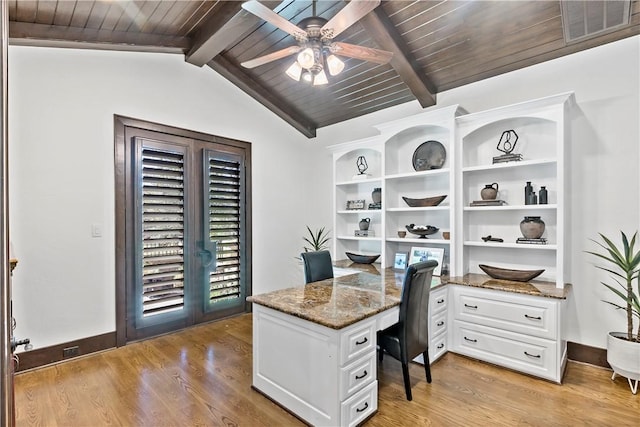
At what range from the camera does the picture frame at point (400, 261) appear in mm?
3832

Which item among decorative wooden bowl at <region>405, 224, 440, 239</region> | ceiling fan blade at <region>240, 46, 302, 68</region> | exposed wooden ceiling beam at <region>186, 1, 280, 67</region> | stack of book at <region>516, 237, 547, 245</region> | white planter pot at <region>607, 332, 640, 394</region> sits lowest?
white planter pot at <region>607, 332, 640, 394</region>

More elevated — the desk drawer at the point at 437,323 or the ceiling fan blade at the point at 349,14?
the ceiling fan blade at the point at 349,14

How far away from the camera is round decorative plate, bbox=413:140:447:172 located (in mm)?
3680

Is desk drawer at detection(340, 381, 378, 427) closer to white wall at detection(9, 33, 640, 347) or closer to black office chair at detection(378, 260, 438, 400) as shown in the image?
black office chair at detection(378, 260, 438, 400)

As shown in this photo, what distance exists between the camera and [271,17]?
208 centimetres

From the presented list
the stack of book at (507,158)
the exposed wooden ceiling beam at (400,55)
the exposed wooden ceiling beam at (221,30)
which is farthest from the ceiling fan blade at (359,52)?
the stack of book at (507,158)

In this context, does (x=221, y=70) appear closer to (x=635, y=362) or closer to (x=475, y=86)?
(x=475, y=86)

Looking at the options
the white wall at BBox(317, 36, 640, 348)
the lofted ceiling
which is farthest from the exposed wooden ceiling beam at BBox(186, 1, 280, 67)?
the white wall at BBox(317, 36, 640, 348)

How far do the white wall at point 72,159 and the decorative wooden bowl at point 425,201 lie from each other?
2.57 m

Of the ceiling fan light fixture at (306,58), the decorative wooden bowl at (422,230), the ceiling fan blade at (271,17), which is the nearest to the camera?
the ceiling fan blade at (271,17)

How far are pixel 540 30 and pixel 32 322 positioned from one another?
16.6 feet

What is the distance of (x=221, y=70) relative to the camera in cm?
407

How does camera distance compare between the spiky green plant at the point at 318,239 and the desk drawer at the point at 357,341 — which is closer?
the desk drawer at the point at 357,341

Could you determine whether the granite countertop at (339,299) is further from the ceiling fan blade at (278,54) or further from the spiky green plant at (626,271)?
the ceiling fan blade at (278,54)
